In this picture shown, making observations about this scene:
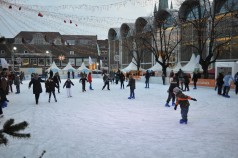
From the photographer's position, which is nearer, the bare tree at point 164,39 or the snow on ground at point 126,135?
the snow on ground at point 126,135

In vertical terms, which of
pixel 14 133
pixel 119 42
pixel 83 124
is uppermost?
pixel 119 42

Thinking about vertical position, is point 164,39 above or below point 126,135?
above

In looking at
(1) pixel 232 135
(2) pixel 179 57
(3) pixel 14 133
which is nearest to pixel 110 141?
(1) pixel 232 135

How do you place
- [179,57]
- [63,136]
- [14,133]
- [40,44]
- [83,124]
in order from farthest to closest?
[40,44], [179,57], [83,124], [63,136], [14,133]

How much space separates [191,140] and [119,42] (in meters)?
54.3

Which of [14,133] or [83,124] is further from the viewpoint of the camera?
[83,124]

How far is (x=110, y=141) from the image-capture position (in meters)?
6.27

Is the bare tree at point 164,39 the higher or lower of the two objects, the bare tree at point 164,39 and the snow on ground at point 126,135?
the higher

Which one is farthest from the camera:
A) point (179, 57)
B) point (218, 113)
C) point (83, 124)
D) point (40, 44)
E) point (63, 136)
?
point (40, 44)

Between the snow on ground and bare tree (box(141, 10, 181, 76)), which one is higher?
bare tree (box(141, 10, 181, 76))

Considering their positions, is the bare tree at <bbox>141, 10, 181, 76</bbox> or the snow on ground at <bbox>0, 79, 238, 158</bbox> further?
the bare tree at <bbox>141, 10, 181, 76</bbox>

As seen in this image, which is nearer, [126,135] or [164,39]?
[126,135]

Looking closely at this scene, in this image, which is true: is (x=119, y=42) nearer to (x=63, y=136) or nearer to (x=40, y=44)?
(x=40, y=44)

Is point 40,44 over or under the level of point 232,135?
over
